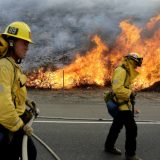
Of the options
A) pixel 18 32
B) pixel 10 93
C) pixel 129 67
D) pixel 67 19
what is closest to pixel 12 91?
pixel 10 93

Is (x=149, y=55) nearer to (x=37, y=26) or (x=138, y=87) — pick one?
(x=138, y=87)

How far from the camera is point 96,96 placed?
1273 cm

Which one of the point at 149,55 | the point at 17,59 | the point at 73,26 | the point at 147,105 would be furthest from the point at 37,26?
the point at 17,59

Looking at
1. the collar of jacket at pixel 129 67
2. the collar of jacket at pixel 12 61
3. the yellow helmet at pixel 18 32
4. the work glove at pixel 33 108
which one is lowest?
the work glove at pixel 33 108

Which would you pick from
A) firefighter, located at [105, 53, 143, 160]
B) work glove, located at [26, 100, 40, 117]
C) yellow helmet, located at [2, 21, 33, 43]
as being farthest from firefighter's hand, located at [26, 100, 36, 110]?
firefighter, located at [105, 53, 143, 160]

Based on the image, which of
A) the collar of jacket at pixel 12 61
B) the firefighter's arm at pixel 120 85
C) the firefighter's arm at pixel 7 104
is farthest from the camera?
the firefighter's arm at pixel 120 85

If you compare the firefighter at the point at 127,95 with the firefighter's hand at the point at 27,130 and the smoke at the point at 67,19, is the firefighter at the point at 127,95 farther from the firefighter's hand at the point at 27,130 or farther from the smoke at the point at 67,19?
the smoke at the point at 67,19

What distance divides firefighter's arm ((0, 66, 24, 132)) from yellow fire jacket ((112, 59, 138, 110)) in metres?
2.75

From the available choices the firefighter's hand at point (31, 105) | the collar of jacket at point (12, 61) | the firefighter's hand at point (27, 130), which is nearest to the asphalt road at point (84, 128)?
the firefighter's hand at point (31, 105)

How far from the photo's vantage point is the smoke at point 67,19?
14586 millimetres

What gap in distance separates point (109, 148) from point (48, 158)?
970 mm

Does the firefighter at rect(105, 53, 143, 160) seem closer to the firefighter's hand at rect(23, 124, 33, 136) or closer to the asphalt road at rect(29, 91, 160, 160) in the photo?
the asphalt road at rect(29, 91, 160, 160)

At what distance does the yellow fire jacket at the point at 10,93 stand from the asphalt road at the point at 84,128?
258cm

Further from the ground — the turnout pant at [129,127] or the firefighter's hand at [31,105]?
the firefighter's hand at [31,105]
